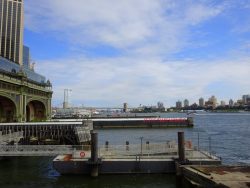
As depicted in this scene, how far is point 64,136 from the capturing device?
252 ft

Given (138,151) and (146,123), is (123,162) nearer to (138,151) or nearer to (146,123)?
(138,151)

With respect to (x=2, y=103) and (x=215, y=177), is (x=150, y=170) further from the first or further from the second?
(x=2, y=103)

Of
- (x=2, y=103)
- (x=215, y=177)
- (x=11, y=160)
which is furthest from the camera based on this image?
(x=2, y=103)

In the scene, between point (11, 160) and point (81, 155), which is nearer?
point (81, 155)

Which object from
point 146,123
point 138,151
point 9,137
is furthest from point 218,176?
point 146,123

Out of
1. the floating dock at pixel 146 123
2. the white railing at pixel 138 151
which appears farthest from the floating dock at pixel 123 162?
the floating dock at pixel 146 123

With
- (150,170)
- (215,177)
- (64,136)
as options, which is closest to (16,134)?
(64,136)

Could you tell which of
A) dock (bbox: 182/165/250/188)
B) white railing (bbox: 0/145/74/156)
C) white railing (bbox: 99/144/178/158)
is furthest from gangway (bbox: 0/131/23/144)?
dock (bbox: 182/165/250/188)

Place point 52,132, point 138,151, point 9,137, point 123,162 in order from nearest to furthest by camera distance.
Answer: point 123,162, point 138,151, point 9,137, point 52,132

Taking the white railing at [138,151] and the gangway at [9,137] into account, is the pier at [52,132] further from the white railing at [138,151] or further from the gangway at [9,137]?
the white railing at [138,151]

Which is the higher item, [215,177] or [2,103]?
[2,103]

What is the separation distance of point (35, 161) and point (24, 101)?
4052 centimetres

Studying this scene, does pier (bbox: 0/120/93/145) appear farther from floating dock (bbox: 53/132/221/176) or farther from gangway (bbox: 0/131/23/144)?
floating dock (bbox: 53/132/221/176)

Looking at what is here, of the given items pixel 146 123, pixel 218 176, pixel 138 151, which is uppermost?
pixel 146 123
